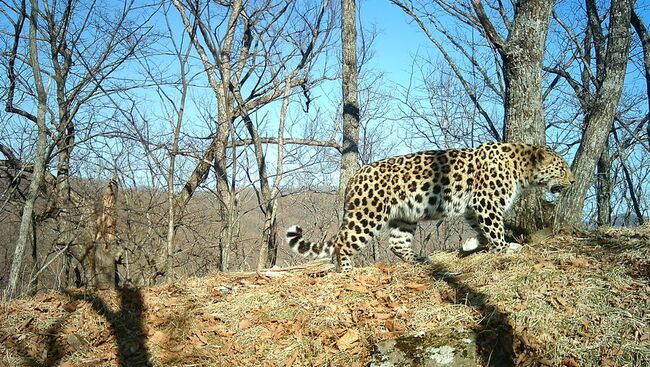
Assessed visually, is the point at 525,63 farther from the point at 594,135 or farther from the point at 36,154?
the point at 36,154

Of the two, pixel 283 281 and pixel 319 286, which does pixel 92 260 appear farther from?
pixel 319 286

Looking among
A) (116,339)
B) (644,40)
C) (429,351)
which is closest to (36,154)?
(116,339)

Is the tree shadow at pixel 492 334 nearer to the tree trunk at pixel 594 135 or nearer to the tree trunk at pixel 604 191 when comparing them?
the tree trunk at pixel 594 135

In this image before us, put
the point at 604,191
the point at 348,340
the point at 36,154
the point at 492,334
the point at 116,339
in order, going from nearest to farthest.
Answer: the point at 492,334
the point at 348,340
the point at 116,339
the point at 36,154
the point at 604,191

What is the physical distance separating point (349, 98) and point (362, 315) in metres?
8.36

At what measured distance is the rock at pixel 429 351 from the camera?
5.63 metres

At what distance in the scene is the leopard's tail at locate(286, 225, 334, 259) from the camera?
9.09 meters

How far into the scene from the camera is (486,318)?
6074mm

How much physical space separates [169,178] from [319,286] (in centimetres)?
397

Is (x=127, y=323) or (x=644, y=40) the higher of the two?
(x=644, y=40)

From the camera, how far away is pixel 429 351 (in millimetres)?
5738

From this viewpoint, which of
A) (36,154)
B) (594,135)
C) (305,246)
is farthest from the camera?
(36,154)

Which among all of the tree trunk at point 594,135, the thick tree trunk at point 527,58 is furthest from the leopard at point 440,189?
the thick tree trunk at point 527,58

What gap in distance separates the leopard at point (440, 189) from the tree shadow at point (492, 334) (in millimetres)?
2572
